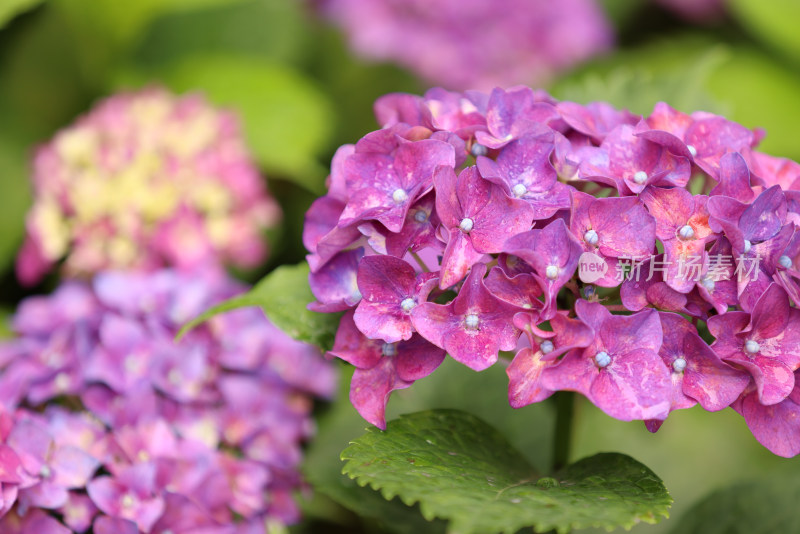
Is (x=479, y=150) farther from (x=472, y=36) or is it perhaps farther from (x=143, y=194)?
(x=472, y=36)

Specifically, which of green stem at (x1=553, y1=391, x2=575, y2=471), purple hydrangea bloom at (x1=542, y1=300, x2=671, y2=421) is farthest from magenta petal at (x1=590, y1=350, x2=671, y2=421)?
green stem at (x1=553, y1=391, x2=575, y2=471)

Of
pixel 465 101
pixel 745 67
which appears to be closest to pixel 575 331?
pixel 465 101

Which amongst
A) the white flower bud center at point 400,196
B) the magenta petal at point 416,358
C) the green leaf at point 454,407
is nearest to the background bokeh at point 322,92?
the green leaf at point 454,407

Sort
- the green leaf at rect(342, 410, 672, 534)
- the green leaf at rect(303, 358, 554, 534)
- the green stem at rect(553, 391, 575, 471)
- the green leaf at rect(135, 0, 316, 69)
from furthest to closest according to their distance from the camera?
the green leaf at rect(135, 0, 316, 69) → the green leaf at rect(303, 358, 554, 534) → the green stem at rect(553, 391, 575, 471) → the green leaf at rect(342, 410, 672, 534)

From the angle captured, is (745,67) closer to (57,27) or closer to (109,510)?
(57,27)

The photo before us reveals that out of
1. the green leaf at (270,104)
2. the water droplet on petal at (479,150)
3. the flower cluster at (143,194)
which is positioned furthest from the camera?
the green leaf at (270,104)

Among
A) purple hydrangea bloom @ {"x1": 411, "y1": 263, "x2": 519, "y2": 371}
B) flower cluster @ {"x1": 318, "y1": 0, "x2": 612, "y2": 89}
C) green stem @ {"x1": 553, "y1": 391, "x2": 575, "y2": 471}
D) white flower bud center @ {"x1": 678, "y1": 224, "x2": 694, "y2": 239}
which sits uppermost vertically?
white flower bud center @ {"x1": 678, "y1": 224, "x2": 694, "y2": 239}

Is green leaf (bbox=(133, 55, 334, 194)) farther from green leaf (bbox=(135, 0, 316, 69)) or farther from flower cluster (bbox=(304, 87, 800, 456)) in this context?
flower cluster (bbox=(304, 87, 800, 456))

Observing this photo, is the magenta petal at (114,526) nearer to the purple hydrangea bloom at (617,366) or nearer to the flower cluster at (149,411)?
the flower cluster at (149,411)
